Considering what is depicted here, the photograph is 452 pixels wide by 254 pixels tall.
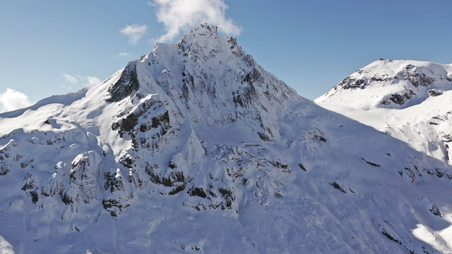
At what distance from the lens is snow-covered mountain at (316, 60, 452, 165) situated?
53.4 m

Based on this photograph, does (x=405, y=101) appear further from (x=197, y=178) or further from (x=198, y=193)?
(x=198, y=193)

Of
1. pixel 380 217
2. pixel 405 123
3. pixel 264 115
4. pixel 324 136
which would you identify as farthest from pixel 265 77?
pixel 380 217

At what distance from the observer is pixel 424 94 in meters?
72.9

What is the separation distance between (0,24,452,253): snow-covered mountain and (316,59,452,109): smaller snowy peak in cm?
2242

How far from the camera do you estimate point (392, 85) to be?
78.1 meters

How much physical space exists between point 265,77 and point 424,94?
42351 mm

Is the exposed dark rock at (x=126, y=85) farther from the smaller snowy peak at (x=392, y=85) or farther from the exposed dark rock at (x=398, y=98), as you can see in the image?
the exposed dark rock at (x=398, y=98)

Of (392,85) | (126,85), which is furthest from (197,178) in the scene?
(392,85)

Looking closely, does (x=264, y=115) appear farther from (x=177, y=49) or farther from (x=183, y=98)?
(x=177, y=49)

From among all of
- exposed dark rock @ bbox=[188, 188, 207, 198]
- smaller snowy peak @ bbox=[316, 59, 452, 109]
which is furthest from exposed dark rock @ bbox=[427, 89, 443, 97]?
exposed dark rock @ bbox=[188, 188, 207, 198]

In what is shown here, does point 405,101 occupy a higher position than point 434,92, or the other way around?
point 434,92

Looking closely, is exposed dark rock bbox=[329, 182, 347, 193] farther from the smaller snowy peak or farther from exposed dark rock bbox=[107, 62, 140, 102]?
the smaller snowy peak

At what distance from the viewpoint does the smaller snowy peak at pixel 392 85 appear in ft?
237

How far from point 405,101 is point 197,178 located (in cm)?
5978
